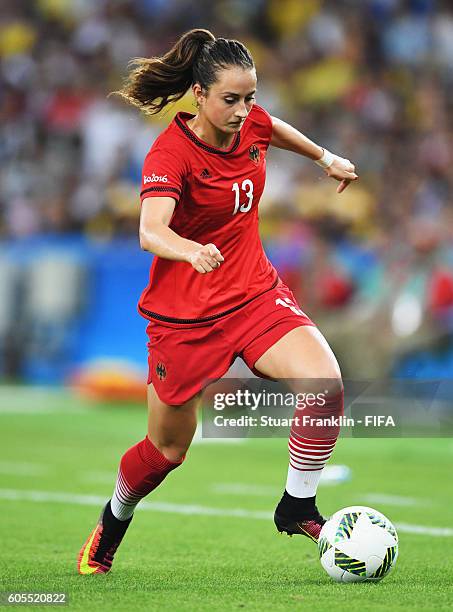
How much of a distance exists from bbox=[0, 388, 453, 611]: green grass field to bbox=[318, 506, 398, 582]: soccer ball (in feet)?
0.29

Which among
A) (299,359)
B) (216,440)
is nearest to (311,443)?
(299,359)

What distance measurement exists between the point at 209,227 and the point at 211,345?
0.57m

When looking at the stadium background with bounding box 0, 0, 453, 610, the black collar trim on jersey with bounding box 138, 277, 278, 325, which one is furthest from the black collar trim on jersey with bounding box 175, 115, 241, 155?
the stadium background with bounding box 0, 0, 453, 610

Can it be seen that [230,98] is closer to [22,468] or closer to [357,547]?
[357,547]

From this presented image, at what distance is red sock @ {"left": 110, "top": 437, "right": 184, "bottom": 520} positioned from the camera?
5883 millimetres

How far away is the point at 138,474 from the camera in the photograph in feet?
19.5

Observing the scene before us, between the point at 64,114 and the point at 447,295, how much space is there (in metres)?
8.36

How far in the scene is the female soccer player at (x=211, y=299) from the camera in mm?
5648

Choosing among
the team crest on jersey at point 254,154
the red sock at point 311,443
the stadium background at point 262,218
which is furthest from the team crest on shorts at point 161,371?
the stadium background at point 262,218

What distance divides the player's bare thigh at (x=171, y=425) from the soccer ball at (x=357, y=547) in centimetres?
78

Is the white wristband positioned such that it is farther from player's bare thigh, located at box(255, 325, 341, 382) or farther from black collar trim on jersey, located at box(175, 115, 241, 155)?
player's bare thigh, located at box(255, 325, 341, 382)

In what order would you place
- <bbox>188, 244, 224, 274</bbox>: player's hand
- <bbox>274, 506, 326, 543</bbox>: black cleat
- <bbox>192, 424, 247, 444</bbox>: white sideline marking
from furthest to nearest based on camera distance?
<bbox>192, 424, 247, 444</bbox>: white sideline marking → <bbox>274, 506, 326, 543</bbox>: black cleat → <bbox>188, 244, 224, 274</bbox>: player's hand

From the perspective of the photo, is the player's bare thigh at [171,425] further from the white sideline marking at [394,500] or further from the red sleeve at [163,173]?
the white sideline marking at [394,500]

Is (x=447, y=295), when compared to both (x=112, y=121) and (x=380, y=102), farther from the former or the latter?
(x=112, y=121)
